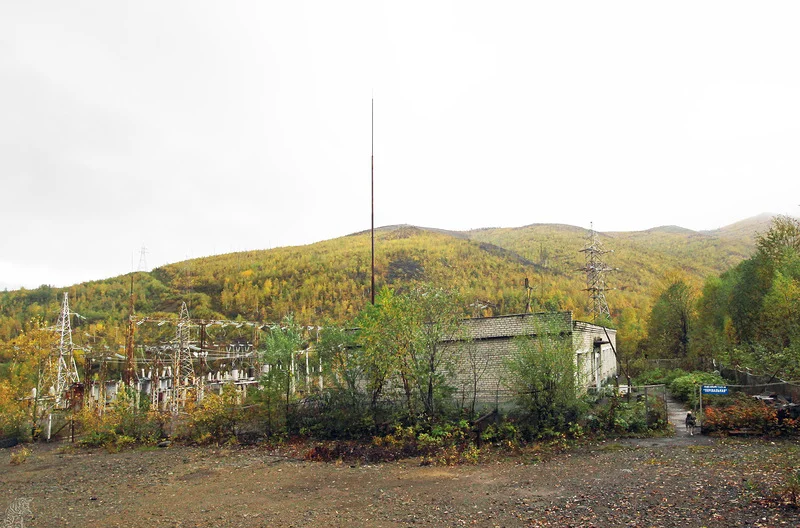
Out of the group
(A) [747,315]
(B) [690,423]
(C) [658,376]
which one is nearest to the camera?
(B) [690,423]

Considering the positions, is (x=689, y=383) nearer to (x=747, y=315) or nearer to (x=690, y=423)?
(x=747, y=315)

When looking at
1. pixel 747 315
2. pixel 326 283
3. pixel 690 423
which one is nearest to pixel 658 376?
pixel 747 315

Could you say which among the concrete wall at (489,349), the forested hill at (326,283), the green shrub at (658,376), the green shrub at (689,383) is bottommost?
the green shrub at (658,376)

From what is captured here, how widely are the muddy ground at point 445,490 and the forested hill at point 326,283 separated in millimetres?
33379

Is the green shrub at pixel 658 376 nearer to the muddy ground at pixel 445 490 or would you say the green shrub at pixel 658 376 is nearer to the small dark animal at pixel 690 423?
the small dark animal at pixel 690 423

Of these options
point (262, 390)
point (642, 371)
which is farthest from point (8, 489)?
point (642, 371)

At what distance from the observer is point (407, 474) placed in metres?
12.1

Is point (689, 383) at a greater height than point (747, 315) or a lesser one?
lesser

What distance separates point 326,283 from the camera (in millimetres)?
72000

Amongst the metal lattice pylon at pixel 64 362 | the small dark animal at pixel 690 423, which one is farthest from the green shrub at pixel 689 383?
the metal lattice pylon at pixel 64 362

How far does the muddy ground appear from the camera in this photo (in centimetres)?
825

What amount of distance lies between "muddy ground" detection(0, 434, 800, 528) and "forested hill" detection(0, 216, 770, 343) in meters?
33.4

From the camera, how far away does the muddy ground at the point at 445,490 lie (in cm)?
825

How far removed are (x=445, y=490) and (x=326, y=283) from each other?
6273cm
